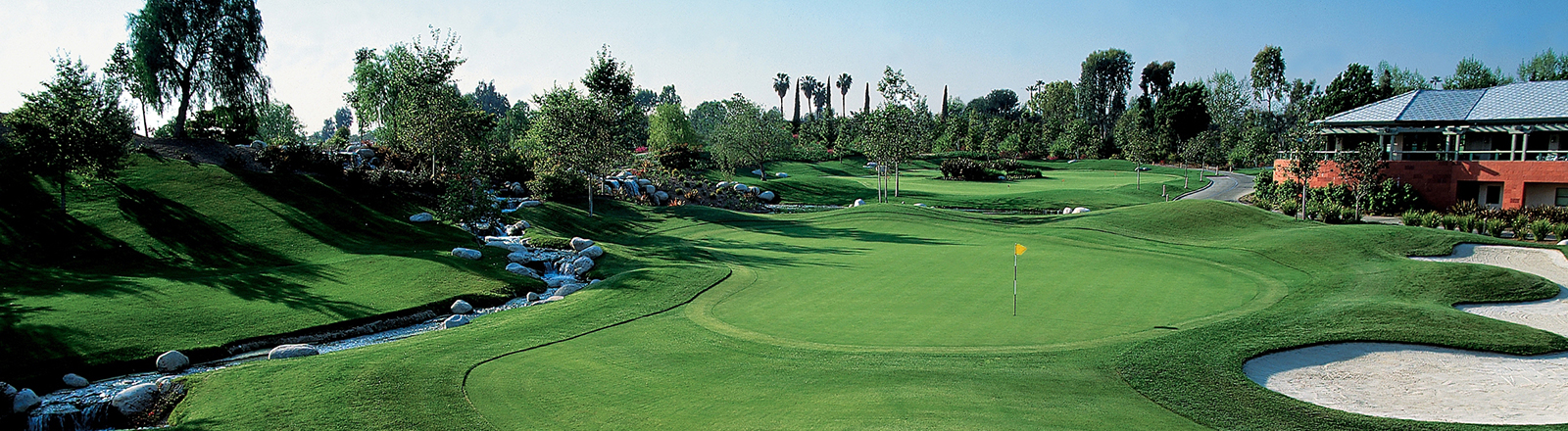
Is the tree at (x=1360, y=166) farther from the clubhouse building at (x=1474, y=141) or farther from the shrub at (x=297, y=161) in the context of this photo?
the shrub at (x=297, y=161)

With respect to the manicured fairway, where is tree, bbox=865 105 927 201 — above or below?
above

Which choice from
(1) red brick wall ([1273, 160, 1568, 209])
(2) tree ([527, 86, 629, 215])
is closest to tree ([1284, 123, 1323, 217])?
(1) red brick wall ([1273, 160, 1568, 209])

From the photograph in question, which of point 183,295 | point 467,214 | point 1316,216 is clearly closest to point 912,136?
point 1316,216

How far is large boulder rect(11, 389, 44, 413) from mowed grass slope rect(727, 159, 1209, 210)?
127ft

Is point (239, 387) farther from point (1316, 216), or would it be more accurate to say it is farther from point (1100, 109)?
point (1100, 109)

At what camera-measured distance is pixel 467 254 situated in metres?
20.3

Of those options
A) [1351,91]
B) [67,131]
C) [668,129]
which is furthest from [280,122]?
[1351,91]

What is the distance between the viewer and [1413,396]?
986 centimetres

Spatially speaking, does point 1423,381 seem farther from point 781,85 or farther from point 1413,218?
point 781,85

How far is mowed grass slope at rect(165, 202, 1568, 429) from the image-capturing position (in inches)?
330

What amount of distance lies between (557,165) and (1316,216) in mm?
32782

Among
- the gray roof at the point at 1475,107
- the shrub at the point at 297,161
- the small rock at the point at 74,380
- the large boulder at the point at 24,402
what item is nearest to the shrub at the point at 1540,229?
the gray roof at the point at 1475,107

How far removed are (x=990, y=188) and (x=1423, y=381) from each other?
140 ft

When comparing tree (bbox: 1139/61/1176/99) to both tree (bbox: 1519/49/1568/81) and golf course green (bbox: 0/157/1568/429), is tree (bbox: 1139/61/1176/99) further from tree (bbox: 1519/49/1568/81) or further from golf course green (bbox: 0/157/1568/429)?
golf course green (bbox: 0/157/1568/429)
